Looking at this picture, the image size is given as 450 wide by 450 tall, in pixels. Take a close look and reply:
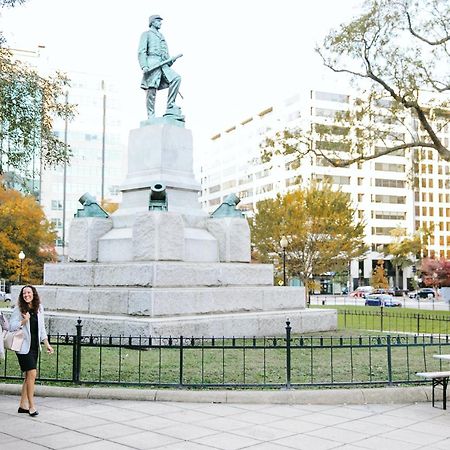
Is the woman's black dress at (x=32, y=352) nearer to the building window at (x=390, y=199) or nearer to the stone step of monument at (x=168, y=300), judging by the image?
the stone step of monument at (x=168, y=300)

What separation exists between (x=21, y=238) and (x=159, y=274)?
3506cm

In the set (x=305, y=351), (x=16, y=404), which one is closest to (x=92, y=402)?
(x=16, y=404)

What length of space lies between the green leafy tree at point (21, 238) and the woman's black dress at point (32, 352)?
39.5 metres

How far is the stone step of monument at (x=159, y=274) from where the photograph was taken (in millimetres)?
15352

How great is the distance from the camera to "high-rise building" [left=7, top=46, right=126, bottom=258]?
335ft

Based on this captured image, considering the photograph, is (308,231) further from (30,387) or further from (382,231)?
(382,231)

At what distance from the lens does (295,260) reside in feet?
148

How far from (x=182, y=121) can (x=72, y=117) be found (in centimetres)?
366

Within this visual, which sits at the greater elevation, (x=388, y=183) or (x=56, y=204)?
(x=388, y=183)

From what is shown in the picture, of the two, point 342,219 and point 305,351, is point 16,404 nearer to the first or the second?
point 305,351

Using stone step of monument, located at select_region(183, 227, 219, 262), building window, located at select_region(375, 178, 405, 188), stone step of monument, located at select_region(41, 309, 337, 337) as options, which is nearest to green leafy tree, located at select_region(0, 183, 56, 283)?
stone step of monument, located at select_region(183, 227, 219, 262)

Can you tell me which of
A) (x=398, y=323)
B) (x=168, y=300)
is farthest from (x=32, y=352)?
(x=398, y=323)

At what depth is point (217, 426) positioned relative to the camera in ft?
25.5

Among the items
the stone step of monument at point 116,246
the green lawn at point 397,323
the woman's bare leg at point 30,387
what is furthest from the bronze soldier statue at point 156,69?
the woman's bare leg at point 30,387
